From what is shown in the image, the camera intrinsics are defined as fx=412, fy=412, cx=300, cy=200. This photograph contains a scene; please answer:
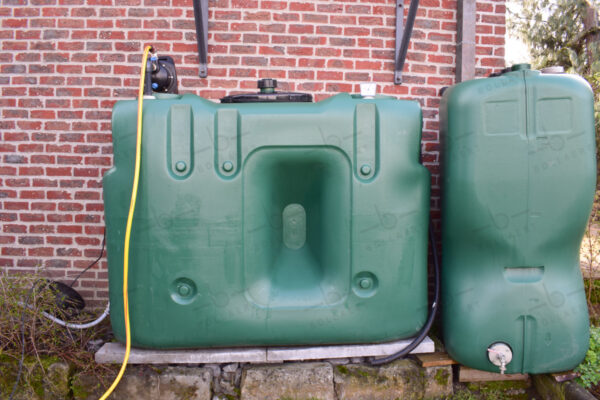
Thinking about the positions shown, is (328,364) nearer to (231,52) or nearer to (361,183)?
(361,183)

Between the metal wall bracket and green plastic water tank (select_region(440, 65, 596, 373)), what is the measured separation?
4.52 feet

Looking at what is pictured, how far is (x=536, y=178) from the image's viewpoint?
1.78 metres

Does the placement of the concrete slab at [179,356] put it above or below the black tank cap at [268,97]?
below

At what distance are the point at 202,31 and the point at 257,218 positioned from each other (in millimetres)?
1167

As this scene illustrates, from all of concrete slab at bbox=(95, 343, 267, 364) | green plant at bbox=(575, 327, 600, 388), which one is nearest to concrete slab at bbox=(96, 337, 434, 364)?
concrete slab at bbox=(95, 343, 267, 364)

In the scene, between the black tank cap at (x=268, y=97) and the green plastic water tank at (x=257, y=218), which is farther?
the black tank cap at (x=268, y=97)

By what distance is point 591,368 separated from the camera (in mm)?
1881

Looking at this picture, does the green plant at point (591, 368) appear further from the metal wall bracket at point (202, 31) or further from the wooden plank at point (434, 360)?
the metal wall bracket at point (202, 31)

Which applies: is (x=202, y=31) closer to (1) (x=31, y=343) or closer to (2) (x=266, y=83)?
(2) (x=266, y=83)

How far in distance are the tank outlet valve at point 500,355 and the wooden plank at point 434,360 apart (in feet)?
0.62

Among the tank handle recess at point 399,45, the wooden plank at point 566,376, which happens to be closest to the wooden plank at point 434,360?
the wooden plank at point 566,376

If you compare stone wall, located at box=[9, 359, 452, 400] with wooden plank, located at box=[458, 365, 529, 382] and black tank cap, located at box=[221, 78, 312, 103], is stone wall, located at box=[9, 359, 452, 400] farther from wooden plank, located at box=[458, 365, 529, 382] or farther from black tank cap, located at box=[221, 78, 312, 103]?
black tank cap, located at box=[221, 78, 312, 103]

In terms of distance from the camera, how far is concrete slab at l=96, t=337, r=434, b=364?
182 cm

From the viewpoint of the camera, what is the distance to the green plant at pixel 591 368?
1.84 m
